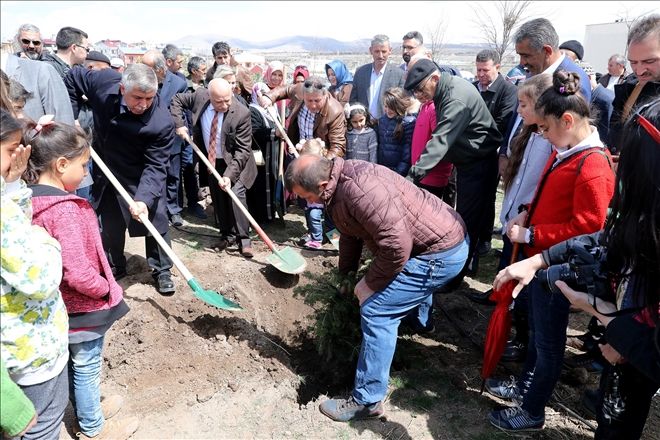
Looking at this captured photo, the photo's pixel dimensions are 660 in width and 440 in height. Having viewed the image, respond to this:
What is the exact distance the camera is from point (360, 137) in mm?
5277

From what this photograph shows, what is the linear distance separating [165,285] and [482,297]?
297 centimetres

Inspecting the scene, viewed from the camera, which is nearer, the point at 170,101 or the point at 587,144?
the point at 587,144

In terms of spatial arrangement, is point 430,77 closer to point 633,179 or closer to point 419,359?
point 419,359

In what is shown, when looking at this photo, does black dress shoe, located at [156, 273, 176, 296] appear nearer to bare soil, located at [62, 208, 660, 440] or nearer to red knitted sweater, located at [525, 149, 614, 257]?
bare soil, located at [62, 208, 660, 440]

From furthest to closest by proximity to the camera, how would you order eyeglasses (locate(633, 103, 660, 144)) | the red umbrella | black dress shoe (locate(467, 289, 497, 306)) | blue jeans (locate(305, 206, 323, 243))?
blue jeans (locate(305, 206, 323, 243)) < black dress shoe (locate(467, 289, 497, 306)) < the red umbrella < eyeglasses (locate(633, 103, 660, 144))

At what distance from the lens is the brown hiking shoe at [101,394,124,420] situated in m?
3.00

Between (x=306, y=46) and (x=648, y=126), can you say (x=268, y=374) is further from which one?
(x=306, y=46)

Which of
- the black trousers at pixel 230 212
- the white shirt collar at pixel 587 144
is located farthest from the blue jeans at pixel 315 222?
the white shirt collar at pixel 587 144

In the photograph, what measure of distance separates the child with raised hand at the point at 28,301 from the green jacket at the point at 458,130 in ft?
9.67

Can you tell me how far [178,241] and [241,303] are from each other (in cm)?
201

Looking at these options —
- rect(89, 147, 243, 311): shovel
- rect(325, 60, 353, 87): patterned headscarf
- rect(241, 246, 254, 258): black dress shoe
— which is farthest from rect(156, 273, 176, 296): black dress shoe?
rect(325, 60, 353, 87): patterned headscarf

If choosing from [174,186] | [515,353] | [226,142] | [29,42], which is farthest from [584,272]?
[29,42]

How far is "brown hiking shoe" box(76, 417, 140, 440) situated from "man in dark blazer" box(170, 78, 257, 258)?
8.74 feet

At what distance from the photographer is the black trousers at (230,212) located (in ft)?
17.6
